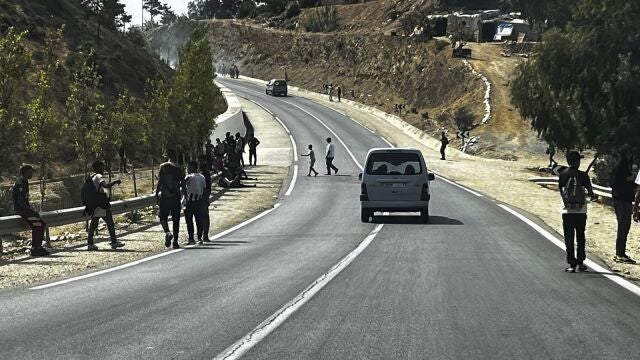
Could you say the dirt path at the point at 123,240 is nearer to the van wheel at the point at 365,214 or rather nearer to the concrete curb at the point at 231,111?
the van wheel at the point at 365,214

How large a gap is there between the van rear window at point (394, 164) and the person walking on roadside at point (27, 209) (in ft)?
29.2

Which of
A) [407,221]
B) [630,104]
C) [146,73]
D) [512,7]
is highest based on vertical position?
[512,7]

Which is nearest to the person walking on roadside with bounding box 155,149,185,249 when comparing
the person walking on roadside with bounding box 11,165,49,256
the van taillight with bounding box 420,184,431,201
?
the person walking on roadside with bounding box 11,165,49,256

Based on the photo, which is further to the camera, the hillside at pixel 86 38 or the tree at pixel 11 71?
the hillside at pixel 86 38

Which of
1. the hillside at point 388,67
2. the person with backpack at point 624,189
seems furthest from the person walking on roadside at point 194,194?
the hillside at point 388,67

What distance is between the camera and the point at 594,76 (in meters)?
35.3

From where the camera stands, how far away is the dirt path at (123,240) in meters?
13.2

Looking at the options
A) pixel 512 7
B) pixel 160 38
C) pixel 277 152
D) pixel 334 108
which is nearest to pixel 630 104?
pixel 277 152

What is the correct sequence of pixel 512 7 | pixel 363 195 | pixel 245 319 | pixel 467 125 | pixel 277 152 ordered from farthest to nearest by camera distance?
1. pixel 512 7
2. pixel 467 125
3. pixel 277 152
4. pixel 363 195
5. pixel 245 319

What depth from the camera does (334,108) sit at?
82.3m

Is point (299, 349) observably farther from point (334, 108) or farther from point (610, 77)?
point (334, 108)

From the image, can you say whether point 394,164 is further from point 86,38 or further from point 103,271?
point 86,38

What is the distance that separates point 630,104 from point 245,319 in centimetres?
3014

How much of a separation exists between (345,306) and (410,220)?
12947mm
